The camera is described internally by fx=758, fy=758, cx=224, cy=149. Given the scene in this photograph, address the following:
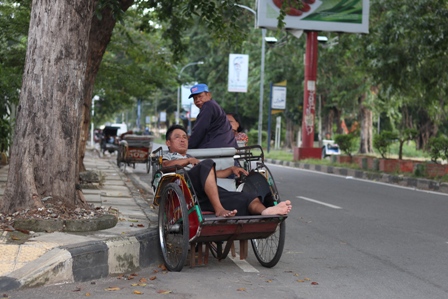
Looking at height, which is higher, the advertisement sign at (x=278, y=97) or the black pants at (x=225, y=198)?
the advertisement sign at (x=278, y=97)

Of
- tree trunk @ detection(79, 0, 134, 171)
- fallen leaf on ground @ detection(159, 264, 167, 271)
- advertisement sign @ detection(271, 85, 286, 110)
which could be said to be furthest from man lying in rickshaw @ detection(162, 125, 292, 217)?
advertisement sign @ detection(271, 85, 286, 110)

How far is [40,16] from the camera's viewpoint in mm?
7648

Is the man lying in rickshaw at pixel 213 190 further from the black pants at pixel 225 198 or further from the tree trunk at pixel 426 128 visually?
the tree trunk at pixel 426 128

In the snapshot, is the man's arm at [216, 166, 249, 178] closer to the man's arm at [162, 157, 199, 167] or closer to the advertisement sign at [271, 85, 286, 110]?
the man's arm at [162, 157, 199, 167]

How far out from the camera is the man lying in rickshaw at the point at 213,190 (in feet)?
22.0

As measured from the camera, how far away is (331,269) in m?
7.04

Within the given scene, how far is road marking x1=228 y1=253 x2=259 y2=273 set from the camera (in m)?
6.95

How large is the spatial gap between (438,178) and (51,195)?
13.2 meters

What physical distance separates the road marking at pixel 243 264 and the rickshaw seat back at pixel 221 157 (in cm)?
72


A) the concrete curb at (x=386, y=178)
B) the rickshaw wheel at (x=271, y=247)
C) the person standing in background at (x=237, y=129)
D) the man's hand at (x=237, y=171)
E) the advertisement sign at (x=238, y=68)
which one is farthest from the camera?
the advertisement sign at (x=238, y=68)

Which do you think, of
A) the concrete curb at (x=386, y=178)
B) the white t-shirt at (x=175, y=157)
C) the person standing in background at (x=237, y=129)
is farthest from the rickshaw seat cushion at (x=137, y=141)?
the white t-shirt at (x=175, y=157)

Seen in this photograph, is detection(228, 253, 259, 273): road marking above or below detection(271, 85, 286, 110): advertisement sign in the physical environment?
below

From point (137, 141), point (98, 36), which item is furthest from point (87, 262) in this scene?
point (137, 141)

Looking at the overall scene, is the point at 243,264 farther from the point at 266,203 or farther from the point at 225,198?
the point at 225,198
